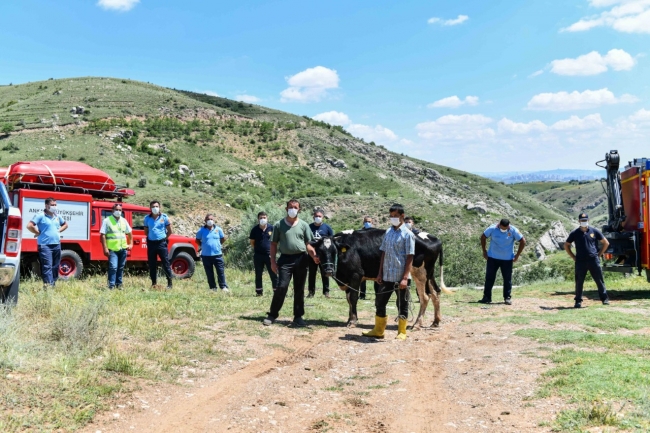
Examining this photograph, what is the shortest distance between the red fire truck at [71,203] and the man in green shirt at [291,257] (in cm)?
711

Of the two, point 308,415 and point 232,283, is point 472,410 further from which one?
point 232,283

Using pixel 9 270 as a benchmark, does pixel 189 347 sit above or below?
below

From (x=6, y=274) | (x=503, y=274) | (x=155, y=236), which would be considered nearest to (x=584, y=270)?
(x=503, y=274)

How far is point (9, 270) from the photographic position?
24.3 ft

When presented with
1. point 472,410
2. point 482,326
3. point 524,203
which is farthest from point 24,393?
point 524,203

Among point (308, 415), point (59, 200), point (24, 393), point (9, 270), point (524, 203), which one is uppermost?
point (524, 203)

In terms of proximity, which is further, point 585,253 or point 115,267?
point 585,253

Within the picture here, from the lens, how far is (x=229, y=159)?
178 feet

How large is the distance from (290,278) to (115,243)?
15.5ft

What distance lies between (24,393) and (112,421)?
0.85 metres

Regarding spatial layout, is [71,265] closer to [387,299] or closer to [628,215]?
[387,299]

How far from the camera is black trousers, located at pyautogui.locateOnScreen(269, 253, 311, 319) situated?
9391 mm

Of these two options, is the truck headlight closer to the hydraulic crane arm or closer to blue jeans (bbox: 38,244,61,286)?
blue jeans (bbox: 38,244,61,286)

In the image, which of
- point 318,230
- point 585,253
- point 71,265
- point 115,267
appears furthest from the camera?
point 71,265
